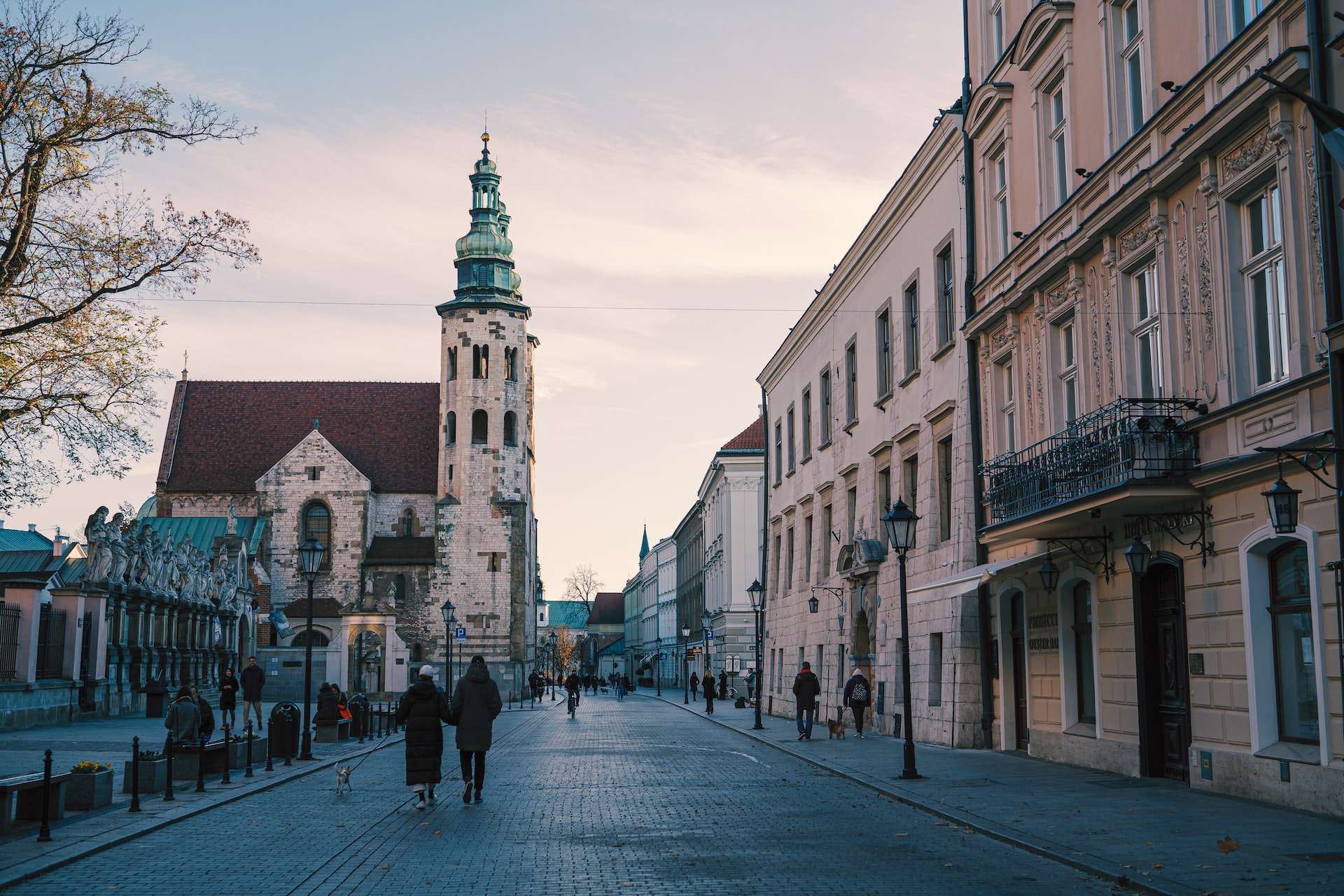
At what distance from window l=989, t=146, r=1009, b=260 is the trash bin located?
14.4 m

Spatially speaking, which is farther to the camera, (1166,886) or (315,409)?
(315,409)

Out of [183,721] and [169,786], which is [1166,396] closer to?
[169,786]

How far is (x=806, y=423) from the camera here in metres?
39.5

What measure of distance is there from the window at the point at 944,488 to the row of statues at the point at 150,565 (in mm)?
22850

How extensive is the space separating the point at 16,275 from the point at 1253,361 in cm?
1775

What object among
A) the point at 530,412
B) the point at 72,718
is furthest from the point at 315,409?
the point at 72,718

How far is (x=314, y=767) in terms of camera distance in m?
21.0

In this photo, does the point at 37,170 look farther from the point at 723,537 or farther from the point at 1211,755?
the point at 723,537

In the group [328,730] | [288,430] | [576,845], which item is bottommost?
[328,730]

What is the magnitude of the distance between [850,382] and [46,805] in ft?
80.4

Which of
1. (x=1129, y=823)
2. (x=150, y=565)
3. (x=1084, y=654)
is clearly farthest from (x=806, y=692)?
(x=150, y=565)

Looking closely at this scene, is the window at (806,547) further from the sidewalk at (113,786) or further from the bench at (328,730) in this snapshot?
the bench at (328,730)

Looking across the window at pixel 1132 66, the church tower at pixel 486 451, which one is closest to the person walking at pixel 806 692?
the window at pixel 1132 66

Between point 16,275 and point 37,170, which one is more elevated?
point 37,170
